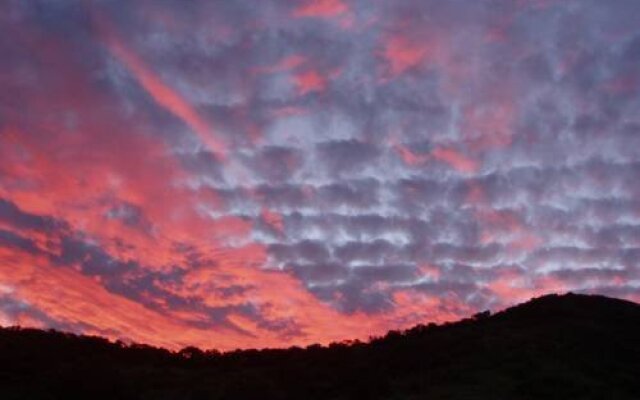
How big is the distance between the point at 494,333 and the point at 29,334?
23.3 m

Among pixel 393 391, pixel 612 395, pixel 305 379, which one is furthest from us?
pixel 305 379

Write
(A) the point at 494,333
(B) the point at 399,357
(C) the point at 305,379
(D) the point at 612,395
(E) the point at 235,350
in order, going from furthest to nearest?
(E) the point at 235,350
(A) the point at 494,333
(B) the point at 399,357
(C) the point at 305,379
(D) the point at 612,395

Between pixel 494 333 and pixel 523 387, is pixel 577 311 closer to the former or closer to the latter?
pixel 494 333

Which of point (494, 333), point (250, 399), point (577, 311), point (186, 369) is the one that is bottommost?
point (250, 399)

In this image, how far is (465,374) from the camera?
2694 cm

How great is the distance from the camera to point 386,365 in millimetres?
29688

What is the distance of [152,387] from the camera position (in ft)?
88.3

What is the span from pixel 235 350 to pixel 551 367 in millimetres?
16620

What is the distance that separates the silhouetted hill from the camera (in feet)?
81.7

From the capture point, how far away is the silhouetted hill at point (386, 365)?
981 inches

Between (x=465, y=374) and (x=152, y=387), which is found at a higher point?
(x=465, y=374)

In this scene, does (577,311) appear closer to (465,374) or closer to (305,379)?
(465,374)

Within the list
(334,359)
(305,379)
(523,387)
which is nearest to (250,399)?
(305,379)

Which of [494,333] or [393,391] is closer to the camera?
[393,391]
